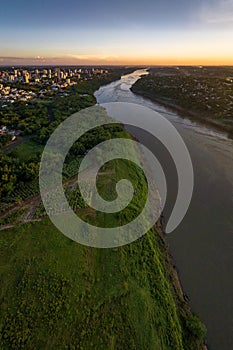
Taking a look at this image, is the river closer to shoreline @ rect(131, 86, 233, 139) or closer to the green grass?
the green grass

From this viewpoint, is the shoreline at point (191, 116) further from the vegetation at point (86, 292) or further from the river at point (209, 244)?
the vegetation at point (86, 292)

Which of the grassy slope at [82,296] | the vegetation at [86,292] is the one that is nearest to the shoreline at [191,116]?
the vegetation at [86,292]

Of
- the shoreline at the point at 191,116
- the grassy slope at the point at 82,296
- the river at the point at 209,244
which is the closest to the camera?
the grassy slope at the point at 82,296

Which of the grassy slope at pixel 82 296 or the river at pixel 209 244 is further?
the river at pixel 209 244

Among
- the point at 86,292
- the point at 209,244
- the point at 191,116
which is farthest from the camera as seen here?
the point at 191,116

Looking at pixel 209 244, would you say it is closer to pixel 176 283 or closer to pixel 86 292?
pixel 176 283

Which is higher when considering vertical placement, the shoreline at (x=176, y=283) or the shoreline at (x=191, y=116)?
the shoreline at (x=191, y=116)

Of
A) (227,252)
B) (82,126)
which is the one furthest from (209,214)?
(82,126)

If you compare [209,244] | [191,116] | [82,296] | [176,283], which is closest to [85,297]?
[82,296]

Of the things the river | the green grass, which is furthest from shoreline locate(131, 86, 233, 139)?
the green grass
